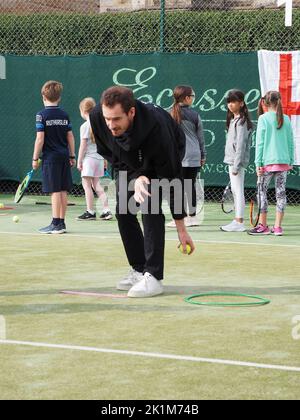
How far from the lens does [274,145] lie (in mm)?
11422

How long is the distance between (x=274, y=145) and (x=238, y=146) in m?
0.64

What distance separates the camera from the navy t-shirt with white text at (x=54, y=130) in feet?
37.6

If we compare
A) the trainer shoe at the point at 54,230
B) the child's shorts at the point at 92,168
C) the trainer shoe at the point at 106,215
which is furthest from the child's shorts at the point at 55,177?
the trainer shoe at the point at 106,215

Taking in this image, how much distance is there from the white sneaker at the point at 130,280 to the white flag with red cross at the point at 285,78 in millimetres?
7589

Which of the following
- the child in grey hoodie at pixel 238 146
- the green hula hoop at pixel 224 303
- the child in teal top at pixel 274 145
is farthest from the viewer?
the child in grey hoodie at pixel 238 146

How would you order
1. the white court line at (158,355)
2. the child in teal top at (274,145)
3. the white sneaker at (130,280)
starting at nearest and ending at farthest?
the white court line at (158,355)
the white sneaker at (130,280)
the child in teal top at (274,145)

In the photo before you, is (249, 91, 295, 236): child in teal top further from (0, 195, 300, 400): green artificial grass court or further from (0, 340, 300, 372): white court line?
(0, 340, 300, 372): white court line

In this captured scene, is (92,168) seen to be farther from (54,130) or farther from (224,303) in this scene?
(224,303)

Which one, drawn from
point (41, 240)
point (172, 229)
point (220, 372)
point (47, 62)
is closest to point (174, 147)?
point (220, 372)

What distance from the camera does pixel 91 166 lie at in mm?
13086

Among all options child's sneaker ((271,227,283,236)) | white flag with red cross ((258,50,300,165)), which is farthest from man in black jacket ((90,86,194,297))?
white flag with red cross ((258,50,300,165))

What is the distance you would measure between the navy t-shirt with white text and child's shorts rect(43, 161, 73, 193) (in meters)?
0.07

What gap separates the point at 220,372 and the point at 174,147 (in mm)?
2245

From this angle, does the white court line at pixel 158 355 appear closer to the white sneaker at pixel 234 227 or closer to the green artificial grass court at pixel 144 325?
the green artificial grass court at pixel 144 325
